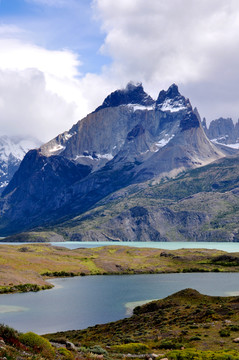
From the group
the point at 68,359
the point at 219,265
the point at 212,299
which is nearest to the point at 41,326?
the point at 212,299

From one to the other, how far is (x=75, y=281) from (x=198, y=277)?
4709cm

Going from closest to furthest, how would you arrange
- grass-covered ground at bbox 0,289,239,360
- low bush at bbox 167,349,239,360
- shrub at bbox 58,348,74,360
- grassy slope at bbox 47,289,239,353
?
grass-covered ground at bbox 0,289,239,360, shrub at bbox 58,348,74,360, low bush at bbox 167,349,239,360, grassy slope at bbox 47,289,239,353

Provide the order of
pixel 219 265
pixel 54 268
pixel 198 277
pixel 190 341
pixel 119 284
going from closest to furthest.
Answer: pixel 190 341 < pixel 119 284 < pixel 198 277 < pixel 54 268 < pixel 219 265

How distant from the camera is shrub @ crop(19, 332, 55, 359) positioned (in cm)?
2981

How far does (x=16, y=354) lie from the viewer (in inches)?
1032

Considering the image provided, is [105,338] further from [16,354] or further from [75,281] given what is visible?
[75,281]

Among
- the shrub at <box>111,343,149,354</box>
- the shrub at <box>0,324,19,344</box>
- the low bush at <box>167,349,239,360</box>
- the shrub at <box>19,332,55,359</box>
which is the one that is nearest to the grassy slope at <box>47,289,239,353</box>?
the shrub at <box>111,343,149,354</box>

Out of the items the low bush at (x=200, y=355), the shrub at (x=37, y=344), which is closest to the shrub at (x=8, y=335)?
the shrub at (x=37, y=344)

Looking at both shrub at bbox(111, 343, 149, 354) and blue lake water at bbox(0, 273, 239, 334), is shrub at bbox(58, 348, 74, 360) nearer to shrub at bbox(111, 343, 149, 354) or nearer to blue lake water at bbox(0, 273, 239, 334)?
shrub at bbox(111, 343, 149, 354)

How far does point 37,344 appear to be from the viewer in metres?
30.1

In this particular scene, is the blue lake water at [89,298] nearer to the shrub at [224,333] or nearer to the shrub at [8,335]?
the shrub at [224,333]

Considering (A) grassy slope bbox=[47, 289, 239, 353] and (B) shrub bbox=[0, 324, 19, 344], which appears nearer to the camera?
(B) shrub bbox=[0, 324, 19, 344]

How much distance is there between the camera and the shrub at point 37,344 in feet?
97.8

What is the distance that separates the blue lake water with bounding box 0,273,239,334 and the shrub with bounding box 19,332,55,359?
141ft
